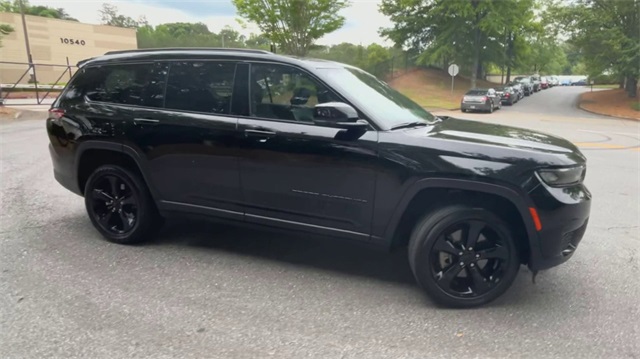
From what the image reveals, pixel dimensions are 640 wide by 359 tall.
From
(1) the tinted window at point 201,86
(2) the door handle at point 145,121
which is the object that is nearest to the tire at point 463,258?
(1) the tinted window at point 201,86

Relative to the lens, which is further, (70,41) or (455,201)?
(70,41)

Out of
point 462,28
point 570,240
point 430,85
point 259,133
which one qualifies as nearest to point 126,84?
point 259,133

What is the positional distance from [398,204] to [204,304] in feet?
5.15

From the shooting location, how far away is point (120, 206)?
427 cm

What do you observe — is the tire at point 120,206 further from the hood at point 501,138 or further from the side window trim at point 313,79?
the hood at point 501,138

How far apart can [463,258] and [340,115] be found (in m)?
1.35

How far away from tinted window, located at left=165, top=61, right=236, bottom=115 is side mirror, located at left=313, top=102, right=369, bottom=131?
905 millimetres

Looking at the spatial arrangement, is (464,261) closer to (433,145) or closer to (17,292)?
(433,145)

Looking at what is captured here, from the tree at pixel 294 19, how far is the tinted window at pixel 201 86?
2933 centimetres

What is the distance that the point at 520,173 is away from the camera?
299 centimetres

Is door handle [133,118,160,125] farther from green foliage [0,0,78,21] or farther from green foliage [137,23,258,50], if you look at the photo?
green foliage [0,0,78,21]

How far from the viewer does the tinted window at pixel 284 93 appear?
3547 millimetres

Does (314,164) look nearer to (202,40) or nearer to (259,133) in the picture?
(259,133)

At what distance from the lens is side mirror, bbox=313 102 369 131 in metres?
3.23
